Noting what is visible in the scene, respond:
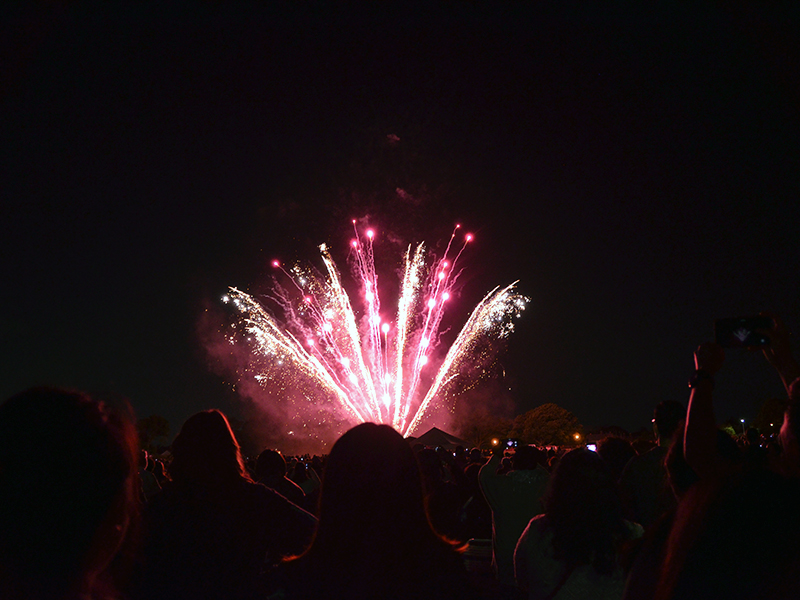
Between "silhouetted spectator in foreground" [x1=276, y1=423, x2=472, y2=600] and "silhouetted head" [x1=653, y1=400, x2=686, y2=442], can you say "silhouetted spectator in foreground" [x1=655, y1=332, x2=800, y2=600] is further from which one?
"silhouetted head" [x1=653, y1=400, x2=686, y2=442]

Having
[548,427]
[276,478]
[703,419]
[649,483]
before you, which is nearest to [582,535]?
[703,419]

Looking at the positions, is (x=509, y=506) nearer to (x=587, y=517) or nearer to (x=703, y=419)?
(x=587, y=517)

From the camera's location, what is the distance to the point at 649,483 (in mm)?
4258

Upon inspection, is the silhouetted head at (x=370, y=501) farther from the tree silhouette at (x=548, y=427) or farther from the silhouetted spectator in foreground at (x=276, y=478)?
the tree silhouette at (x=548, y=427)

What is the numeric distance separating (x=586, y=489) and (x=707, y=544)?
1568 mm

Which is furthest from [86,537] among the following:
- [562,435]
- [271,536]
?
[562,435]

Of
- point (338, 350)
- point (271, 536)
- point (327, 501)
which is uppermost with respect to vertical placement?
point (338, 350)

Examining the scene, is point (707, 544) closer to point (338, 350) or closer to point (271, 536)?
point (271, 536)

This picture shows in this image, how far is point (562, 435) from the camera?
61.9 meters

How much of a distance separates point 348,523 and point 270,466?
3.46 meters

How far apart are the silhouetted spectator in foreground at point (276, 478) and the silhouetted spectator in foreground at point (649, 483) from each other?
2.91 m

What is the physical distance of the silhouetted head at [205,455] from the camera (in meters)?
3.12

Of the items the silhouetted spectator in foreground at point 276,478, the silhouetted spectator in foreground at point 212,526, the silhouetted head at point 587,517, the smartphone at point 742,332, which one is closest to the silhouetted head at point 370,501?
the silhouetted spectator in foreground at point 212,526

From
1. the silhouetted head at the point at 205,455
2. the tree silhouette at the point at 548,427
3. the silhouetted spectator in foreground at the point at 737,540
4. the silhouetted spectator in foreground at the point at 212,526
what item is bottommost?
the silhouetted spectator in foreground at the point at 212,526
